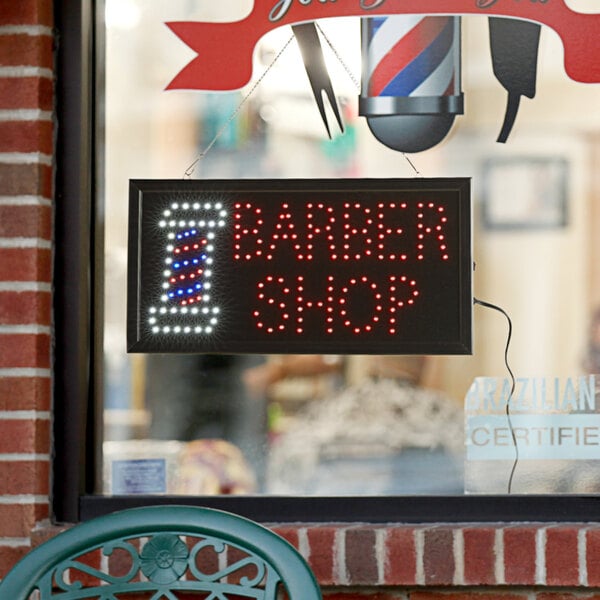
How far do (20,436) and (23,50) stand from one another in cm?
104

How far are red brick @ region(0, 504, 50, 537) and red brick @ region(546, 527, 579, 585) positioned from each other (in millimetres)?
1346

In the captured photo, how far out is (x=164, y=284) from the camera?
330cm

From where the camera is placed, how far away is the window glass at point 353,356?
3.36 m

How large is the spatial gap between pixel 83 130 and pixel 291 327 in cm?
79

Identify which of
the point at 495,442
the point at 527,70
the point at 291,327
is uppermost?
the point at 527,70

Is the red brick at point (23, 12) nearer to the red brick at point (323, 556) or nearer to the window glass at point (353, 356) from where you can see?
the window glass at point (353, 356)

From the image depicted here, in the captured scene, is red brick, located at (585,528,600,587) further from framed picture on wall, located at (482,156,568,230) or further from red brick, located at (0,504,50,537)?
red brick, located at (0,504,50,537)

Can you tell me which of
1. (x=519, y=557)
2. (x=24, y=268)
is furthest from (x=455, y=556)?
(x=24, y=268)

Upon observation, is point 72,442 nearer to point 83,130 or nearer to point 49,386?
point 49,386

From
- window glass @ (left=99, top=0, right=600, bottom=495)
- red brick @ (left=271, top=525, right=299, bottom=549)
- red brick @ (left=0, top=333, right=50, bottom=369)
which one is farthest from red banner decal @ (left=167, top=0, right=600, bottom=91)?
red brick @ (left=271, top=525, right=299, bottom=549)

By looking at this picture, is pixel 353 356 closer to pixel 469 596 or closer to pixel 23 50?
pixel 469 596

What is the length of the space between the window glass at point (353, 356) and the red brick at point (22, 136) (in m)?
0.21

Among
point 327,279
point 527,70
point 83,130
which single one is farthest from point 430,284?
point 83,130

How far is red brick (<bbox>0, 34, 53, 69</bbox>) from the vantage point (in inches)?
130
